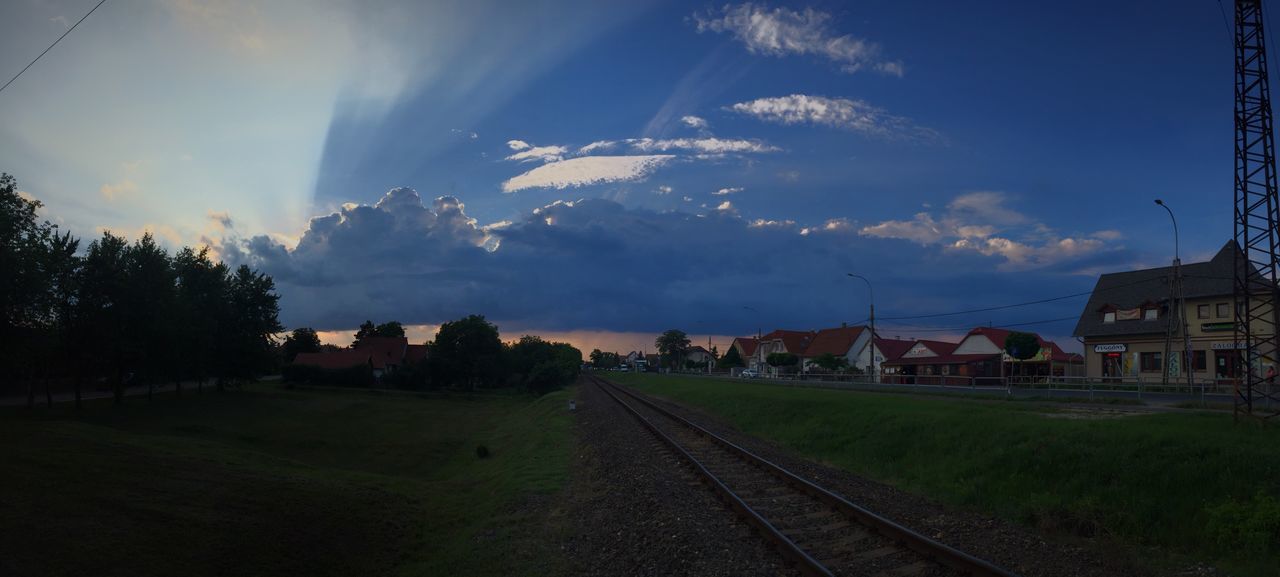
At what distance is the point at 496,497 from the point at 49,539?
8575mm

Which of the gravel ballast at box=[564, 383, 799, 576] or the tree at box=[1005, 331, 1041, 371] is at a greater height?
the tree at box=[1005, 331, 1041, 371]

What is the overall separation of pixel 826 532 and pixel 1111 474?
A: 19.2 feet

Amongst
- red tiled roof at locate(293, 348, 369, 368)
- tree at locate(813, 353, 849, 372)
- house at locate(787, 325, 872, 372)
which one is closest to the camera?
tree at locate(813, 353, 849, 372)

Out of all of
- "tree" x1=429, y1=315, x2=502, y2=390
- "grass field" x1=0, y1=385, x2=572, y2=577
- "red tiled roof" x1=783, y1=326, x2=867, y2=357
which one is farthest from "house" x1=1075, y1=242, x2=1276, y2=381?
"tree" x1=429, y1=315, x2=502, y2=390

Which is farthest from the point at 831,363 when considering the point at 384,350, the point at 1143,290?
the point at 384,350

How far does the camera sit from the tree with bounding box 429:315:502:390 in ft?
310

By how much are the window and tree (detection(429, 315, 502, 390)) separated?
2935 inches

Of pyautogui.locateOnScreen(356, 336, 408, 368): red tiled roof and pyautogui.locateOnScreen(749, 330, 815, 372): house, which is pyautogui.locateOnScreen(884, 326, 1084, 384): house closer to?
pyautogui.locateOnScreen(749, 330, 815, 372): house

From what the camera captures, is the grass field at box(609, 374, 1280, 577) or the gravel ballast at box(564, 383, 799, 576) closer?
the gravel ballast at box(564, 383, 799, 576)

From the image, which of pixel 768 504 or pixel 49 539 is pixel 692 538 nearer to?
pixel 768 504

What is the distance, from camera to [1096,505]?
1106 centimetres

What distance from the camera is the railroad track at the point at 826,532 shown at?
846 cm

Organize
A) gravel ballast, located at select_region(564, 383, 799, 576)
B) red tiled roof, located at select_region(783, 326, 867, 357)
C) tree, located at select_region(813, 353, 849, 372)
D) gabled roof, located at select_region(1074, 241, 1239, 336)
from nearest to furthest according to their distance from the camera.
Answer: gravel ballast, located at select_region(564, 383, 799, 576) < gabled roof, located at select_region(1074, 241, 1239, 336) < tree, located at select_region(813, 353, 849, 372) < red tiled roof, located at select_region(783, 326, 867, 357)

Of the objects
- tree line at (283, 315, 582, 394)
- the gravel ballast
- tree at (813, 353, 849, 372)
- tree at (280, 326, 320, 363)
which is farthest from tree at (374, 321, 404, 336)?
the gravel ballast
